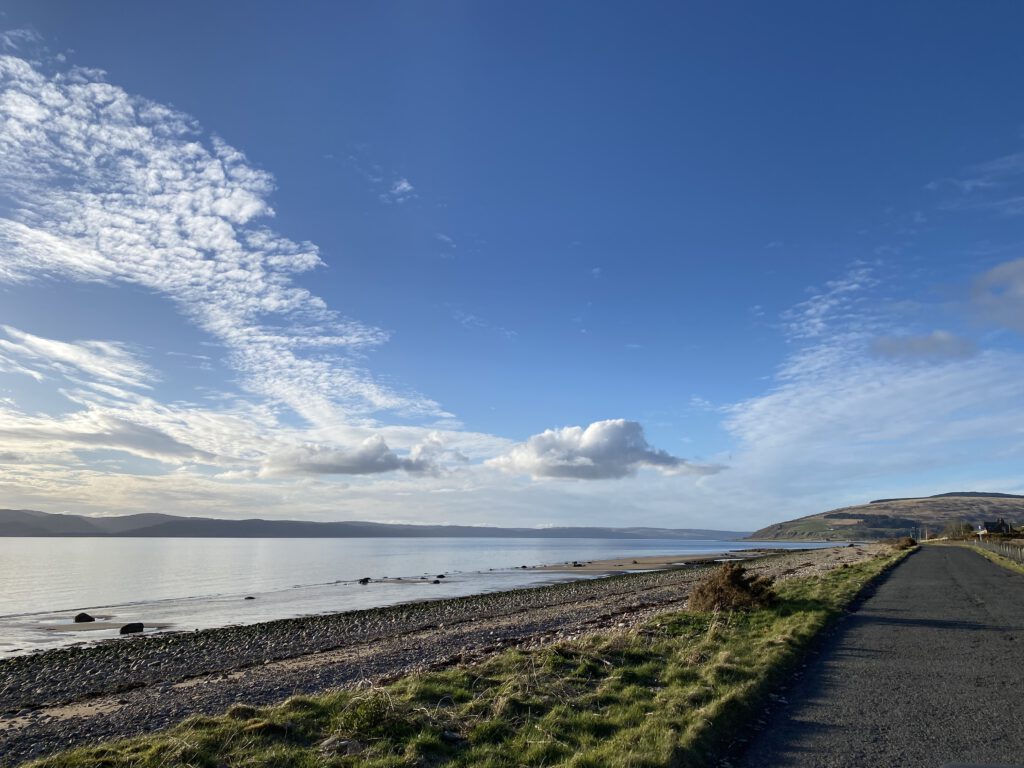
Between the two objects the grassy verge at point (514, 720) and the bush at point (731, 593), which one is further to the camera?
the bush at point (731, 593)

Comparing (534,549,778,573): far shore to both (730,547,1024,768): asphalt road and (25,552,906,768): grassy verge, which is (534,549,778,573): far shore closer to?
(730,547,1024,768): asphalt road

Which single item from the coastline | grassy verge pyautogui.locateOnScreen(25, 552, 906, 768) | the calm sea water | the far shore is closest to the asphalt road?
grassy verge pyautogui.locateOnScreen(25, 552, 906, 768)

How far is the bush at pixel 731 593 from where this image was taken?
69.6 feet

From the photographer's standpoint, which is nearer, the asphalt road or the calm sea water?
the asphalt road

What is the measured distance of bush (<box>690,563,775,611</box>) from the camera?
835 inches

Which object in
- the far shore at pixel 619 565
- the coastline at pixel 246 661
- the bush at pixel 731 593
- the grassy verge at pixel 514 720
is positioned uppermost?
the bush at pixel 731 593

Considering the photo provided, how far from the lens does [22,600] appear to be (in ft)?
169

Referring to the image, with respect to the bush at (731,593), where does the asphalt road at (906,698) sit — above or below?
below

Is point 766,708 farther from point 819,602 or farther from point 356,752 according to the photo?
point 819,602

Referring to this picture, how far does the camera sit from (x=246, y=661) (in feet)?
76.2

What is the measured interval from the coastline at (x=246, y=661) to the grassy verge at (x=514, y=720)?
3885 mm

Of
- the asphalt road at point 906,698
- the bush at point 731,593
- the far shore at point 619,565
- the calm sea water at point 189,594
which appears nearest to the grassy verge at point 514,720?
the asphalt road at point 906,698

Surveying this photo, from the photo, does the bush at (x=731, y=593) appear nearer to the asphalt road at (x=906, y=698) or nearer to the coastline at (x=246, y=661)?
the coastline at (x=246, y=661)

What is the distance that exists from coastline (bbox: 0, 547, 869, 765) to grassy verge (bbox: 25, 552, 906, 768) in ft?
12.7
